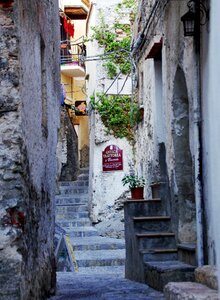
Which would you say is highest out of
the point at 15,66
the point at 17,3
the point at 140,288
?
the point at 17,3

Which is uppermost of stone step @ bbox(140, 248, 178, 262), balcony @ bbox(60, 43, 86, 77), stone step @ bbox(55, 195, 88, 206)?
balcony @ bbox(60, 43, 86, 77)

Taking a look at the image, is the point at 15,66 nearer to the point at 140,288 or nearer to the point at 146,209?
the point at 140,288

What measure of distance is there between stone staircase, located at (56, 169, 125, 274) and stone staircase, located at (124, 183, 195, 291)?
2.31 m

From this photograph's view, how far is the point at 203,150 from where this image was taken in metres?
6.65

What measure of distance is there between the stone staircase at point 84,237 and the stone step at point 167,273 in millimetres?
3801

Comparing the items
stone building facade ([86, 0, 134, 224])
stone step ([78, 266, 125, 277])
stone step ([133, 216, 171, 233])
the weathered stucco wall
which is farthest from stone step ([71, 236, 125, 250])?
the weathered stucco wall

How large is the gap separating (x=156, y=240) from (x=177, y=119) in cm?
175

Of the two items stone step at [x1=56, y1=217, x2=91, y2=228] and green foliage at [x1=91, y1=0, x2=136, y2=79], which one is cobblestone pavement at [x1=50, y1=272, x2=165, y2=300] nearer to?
stone step at [x1=56, y1=217, x2=91, y2=228]

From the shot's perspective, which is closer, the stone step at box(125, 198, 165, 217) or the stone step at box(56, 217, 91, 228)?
the stone step at box(125, 198, 165, 217)

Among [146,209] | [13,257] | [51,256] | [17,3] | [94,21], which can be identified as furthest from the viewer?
[94,21]

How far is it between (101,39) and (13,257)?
Answer: 11.7 meters

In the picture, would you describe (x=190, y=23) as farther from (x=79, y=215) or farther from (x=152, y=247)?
(x=79, y=215)

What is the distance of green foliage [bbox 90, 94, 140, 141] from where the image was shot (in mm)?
15047

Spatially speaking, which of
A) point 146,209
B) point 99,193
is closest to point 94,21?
point 99,193
